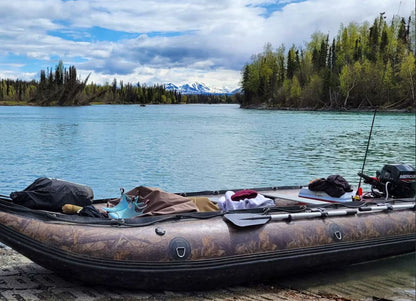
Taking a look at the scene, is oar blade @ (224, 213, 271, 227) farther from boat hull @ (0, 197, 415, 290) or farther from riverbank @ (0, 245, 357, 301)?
riverbank @ (0, 245, 357, 301)

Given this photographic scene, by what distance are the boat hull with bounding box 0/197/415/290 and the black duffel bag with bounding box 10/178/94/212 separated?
1.07 ft

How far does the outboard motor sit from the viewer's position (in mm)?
7461

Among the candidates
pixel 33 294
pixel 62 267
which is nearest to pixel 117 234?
pixel 62 267

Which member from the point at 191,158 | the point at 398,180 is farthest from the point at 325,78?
the point at 398,180

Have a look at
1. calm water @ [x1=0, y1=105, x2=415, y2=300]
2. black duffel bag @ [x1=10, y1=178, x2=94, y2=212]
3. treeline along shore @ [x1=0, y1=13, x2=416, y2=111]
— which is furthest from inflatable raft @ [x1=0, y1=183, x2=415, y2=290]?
treeline along shore @ [x1=0, y1=13, x2=416, y2=111]

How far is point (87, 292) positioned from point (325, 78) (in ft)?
250

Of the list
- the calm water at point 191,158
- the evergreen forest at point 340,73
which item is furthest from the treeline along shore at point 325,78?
the calm water at point 191,158

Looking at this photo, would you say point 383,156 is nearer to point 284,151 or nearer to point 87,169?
point 284,151

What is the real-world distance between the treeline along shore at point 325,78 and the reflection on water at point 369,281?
41077 millimetres

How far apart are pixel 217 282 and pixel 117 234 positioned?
51.4 inches

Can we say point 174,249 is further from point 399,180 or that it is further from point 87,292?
point 399,180

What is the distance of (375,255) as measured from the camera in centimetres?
659

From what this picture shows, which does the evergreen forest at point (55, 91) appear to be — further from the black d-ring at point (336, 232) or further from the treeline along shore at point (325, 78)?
the black d-ring at point (336, 232)

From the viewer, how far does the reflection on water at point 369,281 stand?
5809 millimetres
